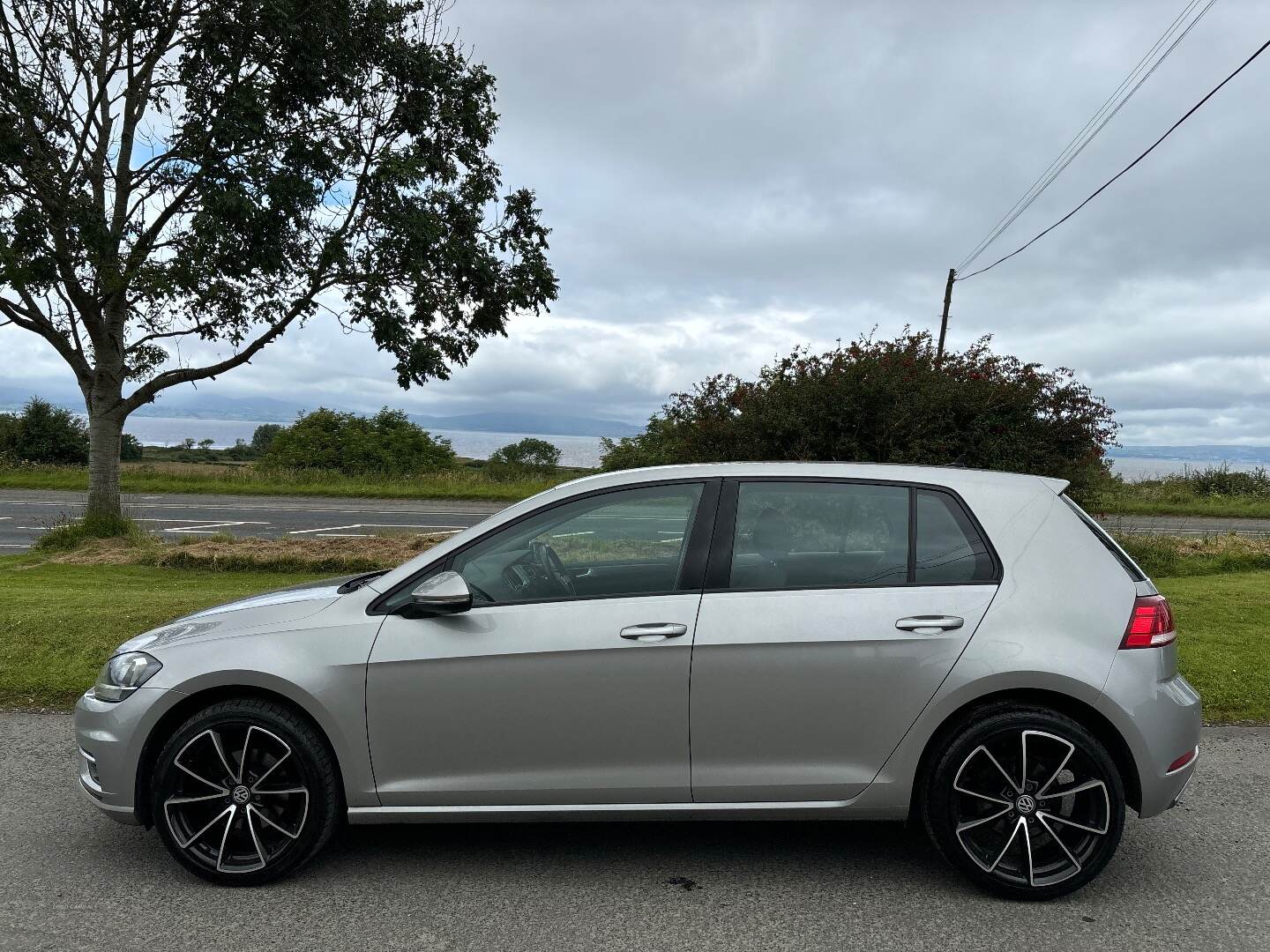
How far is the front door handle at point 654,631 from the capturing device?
3.32m

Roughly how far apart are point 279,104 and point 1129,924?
13.2m

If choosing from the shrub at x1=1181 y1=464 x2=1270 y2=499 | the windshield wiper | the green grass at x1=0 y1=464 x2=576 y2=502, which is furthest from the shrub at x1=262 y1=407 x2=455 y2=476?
the windshield wiper

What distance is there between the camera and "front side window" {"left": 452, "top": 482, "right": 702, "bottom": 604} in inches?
139

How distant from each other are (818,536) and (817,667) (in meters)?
0.55

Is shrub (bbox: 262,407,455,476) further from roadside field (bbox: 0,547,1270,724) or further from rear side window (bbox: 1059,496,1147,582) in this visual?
rear side window (bbox: 1059,496,1147,582)

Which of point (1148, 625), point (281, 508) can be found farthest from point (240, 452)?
point (1148, 625)

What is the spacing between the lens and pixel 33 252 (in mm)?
11594

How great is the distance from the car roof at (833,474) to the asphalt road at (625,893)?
1.52 metres

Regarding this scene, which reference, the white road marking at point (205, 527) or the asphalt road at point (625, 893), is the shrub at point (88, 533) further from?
the asphalt road at point (625, 893)

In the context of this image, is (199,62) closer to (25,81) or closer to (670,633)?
(25,81)

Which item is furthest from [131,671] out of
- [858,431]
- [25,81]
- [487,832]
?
[25,81]

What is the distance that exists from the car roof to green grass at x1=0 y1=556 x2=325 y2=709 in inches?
172

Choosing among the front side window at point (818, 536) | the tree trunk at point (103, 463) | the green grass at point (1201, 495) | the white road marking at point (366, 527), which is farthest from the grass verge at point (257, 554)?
the green grass at point (1201, 495)

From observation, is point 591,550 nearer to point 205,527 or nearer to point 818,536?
point 818,536
